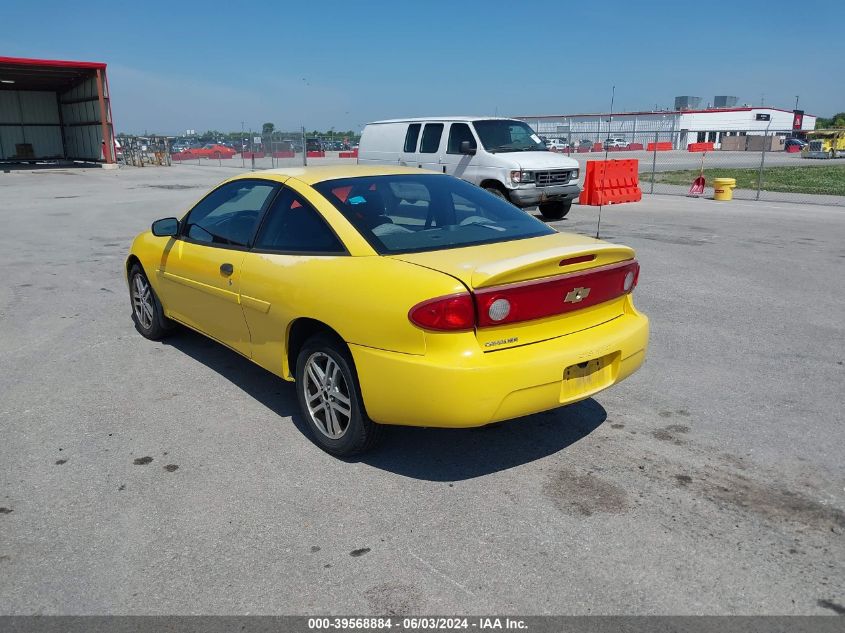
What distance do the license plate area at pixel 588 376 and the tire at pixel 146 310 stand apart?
3.67m

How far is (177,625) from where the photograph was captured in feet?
8.18

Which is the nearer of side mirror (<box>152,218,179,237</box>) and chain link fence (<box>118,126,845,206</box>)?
side mirror (<box>152,218,179,237</box>)

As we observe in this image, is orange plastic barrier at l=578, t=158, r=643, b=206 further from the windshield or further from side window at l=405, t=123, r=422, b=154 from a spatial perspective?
side window at l=405, t=123, r=422, b=154

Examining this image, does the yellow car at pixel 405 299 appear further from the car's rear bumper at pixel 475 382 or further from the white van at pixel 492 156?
the white van at pixel 492 156

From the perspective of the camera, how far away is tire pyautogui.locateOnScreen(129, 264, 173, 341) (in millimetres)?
5680

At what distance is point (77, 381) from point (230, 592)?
2957 mm

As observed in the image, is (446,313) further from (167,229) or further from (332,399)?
(167,229)

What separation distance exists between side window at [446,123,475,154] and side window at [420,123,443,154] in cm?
30

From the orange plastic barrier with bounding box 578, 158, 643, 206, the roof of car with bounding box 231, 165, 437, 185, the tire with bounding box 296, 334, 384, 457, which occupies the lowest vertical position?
the tire with bounding box 296, 334, 384, 457

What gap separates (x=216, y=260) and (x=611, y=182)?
1529cm

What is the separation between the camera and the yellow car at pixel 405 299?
3164 mm

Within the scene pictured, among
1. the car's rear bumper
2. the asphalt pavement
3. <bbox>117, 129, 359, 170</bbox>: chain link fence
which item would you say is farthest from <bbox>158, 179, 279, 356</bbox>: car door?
<bbox>117, 129, 359, 170</bbox>: chain link fence

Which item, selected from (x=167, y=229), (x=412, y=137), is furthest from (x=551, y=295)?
(x=412, y=137)

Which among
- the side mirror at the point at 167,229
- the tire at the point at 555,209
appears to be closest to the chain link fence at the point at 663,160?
the tire at the point at 555,209
